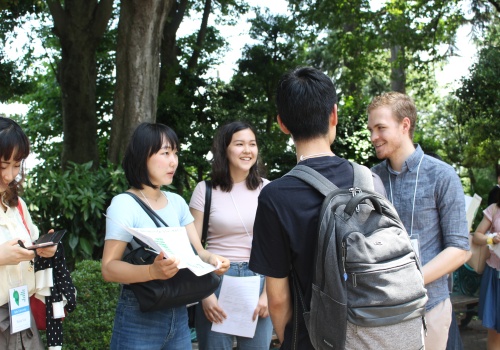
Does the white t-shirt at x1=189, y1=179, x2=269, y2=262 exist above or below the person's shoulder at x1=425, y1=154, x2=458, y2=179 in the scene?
below

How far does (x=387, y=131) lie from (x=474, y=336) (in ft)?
16.2

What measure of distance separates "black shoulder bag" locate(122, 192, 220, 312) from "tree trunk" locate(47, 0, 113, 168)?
→ 29.5 feet

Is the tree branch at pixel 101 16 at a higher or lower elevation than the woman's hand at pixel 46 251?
higher

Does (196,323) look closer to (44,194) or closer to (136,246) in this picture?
(136,246)

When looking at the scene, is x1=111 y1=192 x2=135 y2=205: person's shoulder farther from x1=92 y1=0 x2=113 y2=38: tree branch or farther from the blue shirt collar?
x1=92 y1=0 x2=113 y2=38: tree branch

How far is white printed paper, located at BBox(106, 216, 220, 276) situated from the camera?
2.56 meters

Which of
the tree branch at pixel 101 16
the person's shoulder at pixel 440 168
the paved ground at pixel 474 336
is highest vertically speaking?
the tree branch at pixel 101 16

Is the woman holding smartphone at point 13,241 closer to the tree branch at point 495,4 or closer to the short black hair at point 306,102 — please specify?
the short black hair at point 306,102

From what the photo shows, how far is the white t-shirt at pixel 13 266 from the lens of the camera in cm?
261

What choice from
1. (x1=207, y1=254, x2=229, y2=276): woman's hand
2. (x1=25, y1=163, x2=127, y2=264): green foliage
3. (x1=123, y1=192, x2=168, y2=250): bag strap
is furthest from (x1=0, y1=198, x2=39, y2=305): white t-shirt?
(x1=25, y1=163, x2=127, y2=264): green foliage

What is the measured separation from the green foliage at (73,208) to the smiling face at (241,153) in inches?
87.2

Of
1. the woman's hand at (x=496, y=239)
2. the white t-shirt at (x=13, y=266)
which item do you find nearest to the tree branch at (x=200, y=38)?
the woman's hand at (x=496, y=239)

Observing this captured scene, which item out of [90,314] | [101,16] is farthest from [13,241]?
[101,16]

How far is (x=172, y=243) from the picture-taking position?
2684 mm
